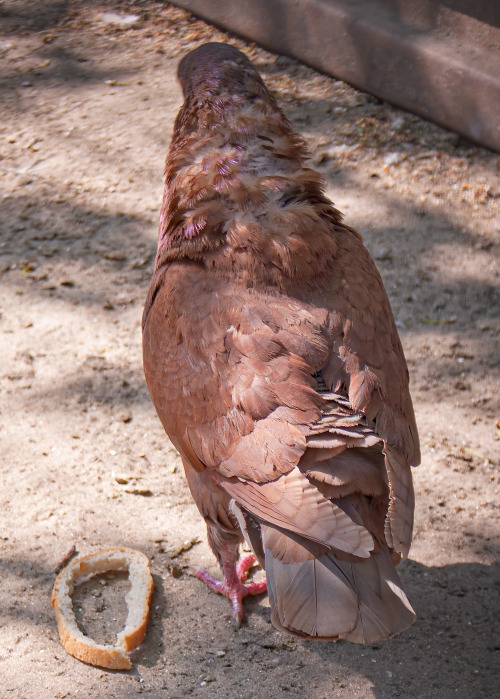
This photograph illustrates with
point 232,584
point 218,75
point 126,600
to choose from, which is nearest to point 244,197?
point 218,75

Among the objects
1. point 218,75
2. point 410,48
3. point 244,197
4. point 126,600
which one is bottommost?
point 126,600

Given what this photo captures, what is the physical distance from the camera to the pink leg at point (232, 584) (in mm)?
3295

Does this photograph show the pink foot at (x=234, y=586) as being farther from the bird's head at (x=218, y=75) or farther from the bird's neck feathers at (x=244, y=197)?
the bird's head at (x=218, y=75)

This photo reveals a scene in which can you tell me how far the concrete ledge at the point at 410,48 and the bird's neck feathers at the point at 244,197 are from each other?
2835mm

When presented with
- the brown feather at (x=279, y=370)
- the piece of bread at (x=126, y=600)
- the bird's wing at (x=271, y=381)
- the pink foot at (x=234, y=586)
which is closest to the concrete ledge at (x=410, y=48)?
the brown feather at (x=279, y=370)

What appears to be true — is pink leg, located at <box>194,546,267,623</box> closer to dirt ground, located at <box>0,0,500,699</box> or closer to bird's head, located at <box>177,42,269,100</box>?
dirt ground, located at <box>0,0,500,699</box>

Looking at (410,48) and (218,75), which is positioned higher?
(218,75)

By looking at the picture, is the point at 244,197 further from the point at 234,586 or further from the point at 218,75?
the point at 234,586

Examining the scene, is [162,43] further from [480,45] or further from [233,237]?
[233,237]

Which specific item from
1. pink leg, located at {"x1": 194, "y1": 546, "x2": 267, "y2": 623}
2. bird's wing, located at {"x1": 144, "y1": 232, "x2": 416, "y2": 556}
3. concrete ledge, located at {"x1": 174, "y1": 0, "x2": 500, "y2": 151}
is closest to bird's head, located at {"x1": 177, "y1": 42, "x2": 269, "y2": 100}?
bird's wing, located at {"x1": 144, "y1": 232, "x2": 416, "y2": 556}

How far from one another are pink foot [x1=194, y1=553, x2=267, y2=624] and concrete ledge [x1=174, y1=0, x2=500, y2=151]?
3733mm

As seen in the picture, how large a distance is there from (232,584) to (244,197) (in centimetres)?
155

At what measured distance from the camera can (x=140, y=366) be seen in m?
4.52

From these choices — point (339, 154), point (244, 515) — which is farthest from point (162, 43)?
point (244, 515)
